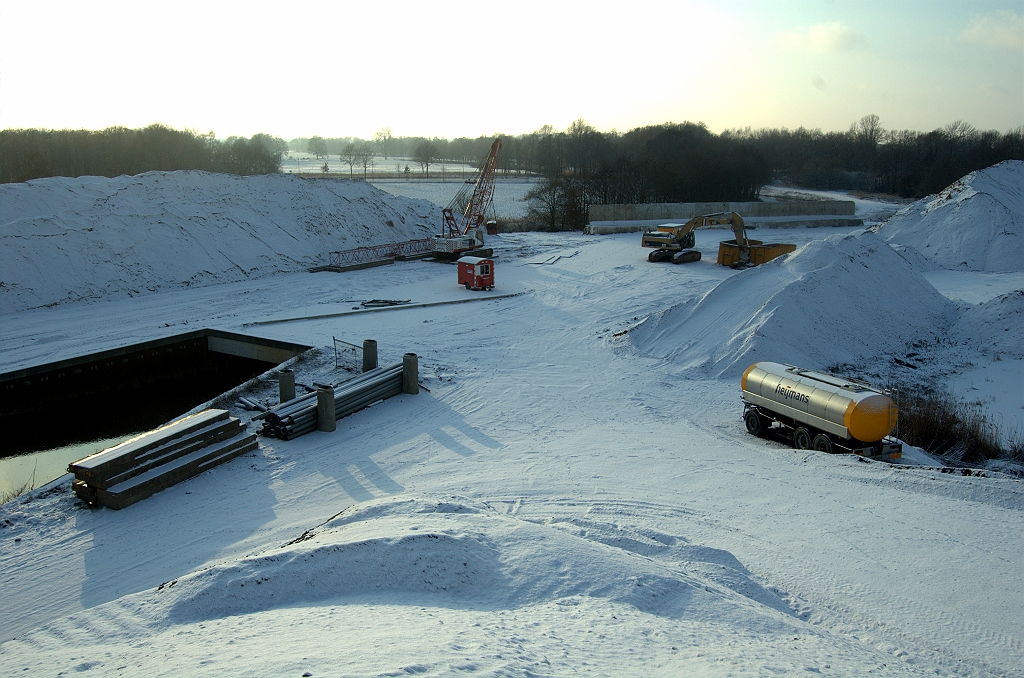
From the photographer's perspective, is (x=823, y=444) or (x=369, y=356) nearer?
(x=823, y=444)

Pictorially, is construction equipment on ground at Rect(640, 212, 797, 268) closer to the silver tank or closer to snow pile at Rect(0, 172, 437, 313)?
snow pile at Rect(0, 172, 437, 313)

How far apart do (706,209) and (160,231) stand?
36.8 meters

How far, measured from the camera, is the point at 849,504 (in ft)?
33.4

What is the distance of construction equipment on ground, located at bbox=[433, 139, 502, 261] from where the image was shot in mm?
34375

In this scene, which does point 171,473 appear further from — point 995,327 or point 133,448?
point 995,327

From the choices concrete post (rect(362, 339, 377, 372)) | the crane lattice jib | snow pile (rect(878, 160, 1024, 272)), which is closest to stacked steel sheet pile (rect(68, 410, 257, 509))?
concrete post (rect(362, 339, 377, 372))

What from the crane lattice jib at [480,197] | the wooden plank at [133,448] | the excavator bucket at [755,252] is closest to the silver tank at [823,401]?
the wooden plank at [133,448]

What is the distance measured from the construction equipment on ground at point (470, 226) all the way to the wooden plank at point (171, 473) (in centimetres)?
2238

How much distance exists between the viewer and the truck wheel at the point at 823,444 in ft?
41.4

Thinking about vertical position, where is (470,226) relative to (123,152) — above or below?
below

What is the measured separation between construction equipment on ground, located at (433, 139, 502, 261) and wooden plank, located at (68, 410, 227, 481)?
2249cm

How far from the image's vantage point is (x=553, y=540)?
812cm

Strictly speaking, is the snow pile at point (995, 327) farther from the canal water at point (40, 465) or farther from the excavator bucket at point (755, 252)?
the canal water at point (40, 465)

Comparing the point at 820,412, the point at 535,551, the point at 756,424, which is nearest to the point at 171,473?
the point at 535,551
